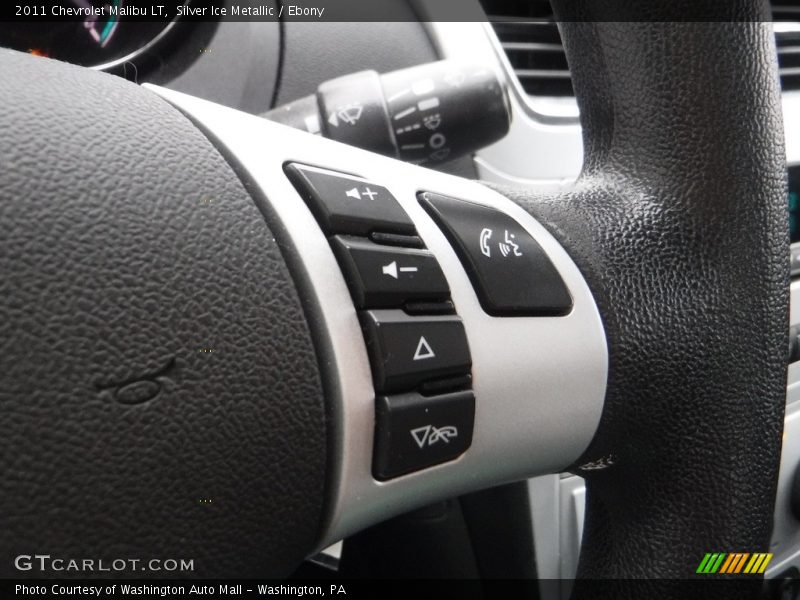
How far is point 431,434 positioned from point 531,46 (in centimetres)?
68

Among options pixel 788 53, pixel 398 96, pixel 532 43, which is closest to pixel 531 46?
pixel 532 43

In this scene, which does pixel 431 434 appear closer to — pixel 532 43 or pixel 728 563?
pixel 728 563

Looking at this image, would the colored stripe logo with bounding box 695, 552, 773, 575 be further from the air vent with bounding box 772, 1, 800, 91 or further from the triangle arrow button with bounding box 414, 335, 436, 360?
the air vent with bounding box 772, 1, 800, 91

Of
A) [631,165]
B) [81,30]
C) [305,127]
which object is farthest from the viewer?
[81,30]

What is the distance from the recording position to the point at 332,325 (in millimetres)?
275

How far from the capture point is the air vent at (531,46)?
2.78 ft

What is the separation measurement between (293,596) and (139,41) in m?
0.59

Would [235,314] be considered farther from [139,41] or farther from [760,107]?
[139,41]

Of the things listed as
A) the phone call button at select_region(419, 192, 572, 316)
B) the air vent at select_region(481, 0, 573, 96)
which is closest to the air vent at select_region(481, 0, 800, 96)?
the air vent at select_region(481, 0, 573, 96)

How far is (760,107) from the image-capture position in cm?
42

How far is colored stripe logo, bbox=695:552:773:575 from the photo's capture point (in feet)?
1.35

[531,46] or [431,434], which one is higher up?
[531,46]

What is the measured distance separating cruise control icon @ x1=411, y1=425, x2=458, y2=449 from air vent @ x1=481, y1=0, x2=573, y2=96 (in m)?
0.63

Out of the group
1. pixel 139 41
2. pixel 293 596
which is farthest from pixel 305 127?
pixel 293 596
